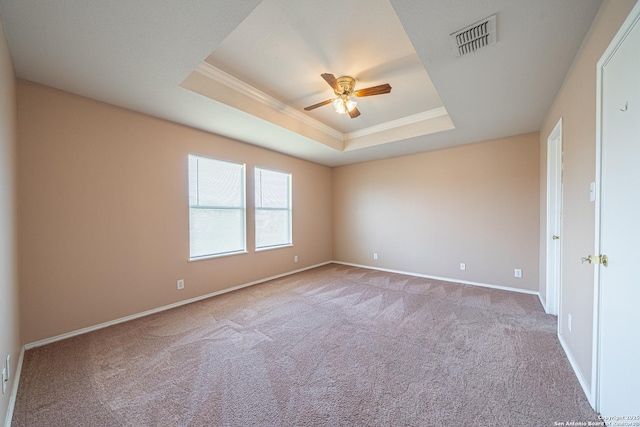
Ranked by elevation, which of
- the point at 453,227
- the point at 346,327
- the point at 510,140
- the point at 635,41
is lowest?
the point at 346,327

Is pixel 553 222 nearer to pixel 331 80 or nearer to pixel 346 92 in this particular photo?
pixel 346 92

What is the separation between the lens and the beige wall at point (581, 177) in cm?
149

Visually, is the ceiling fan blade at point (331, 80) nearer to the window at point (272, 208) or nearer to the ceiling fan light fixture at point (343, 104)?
the ceiling fan light fixture at point (343, 104)

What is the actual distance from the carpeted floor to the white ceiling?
8.22ft

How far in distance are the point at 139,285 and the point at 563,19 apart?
457cm

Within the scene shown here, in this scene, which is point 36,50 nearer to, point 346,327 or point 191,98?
point 191,98

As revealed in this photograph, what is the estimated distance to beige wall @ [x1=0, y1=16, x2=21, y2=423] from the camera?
152cm

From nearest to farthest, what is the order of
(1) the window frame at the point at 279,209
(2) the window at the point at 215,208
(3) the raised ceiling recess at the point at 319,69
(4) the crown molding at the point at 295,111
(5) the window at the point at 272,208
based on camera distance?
(3) the raised ceiling recess at the point at 319,69, (4) the crown molding at the point at 295,111, (2) the window at the point at 215,208, (1) the window frame at the point at 279,209, (5) the window at the point at 272,208

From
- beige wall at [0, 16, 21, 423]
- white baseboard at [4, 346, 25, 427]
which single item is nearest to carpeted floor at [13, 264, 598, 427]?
white baseboard at [4, 346, 25, 427]

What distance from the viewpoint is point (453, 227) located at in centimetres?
432

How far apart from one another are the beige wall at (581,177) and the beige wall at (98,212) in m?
3.99

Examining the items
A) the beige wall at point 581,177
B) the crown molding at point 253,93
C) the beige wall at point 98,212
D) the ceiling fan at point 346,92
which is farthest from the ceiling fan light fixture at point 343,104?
the beige wall at point 98,212

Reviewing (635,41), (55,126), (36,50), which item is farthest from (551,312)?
(55,126)

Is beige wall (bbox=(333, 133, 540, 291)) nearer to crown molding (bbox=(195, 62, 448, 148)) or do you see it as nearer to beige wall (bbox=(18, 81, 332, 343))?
crown molding (bbox=(195, 62, 448, 148))
